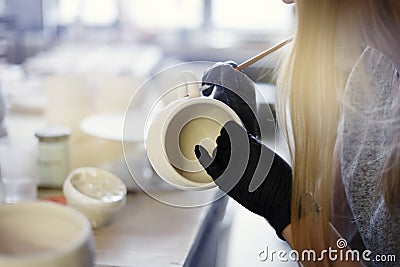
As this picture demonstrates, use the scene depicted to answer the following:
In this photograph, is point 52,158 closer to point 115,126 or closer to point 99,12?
point 115,126

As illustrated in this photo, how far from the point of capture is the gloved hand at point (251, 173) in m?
0.51

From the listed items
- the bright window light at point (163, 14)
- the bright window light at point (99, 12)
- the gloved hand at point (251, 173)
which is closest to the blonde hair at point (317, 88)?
the gloved hand at point (251, 173)

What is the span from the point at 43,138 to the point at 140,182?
16cm

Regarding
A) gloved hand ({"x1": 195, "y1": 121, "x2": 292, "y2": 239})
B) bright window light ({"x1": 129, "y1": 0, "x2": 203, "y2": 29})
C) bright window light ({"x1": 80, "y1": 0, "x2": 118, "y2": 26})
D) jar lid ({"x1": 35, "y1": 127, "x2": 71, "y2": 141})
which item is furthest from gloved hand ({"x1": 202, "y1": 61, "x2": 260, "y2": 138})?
bright window light ({"x1": 80, "y1": 0, "x2": 118, "y2": 26})

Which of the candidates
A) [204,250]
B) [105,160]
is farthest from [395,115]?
[105,160]

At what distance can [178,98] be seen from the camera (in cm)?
50

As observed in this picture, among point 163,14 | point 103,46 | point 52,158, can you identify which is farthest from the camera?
point 163,14

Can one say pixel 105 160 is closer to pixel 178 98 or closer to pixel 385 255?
pixel 178 98

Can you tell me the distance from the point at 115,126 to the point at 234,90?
313 millimetres

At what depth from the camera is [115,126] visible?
0.78 metres

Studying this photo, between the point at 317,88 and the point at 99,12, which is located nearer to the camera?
the point at 317,88

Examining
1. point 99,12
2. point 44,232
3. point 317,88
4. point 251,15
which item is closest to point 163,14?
point 99,12

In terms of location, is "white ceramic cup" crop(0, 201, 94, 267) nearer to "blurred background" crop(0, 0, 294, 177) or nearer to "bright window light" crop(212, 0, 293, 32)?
"blurred background" crop(0, 0, 294, 177)

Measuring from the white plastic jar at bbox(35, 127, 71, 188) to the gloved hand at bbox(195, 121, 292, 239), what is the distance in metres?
0.29
